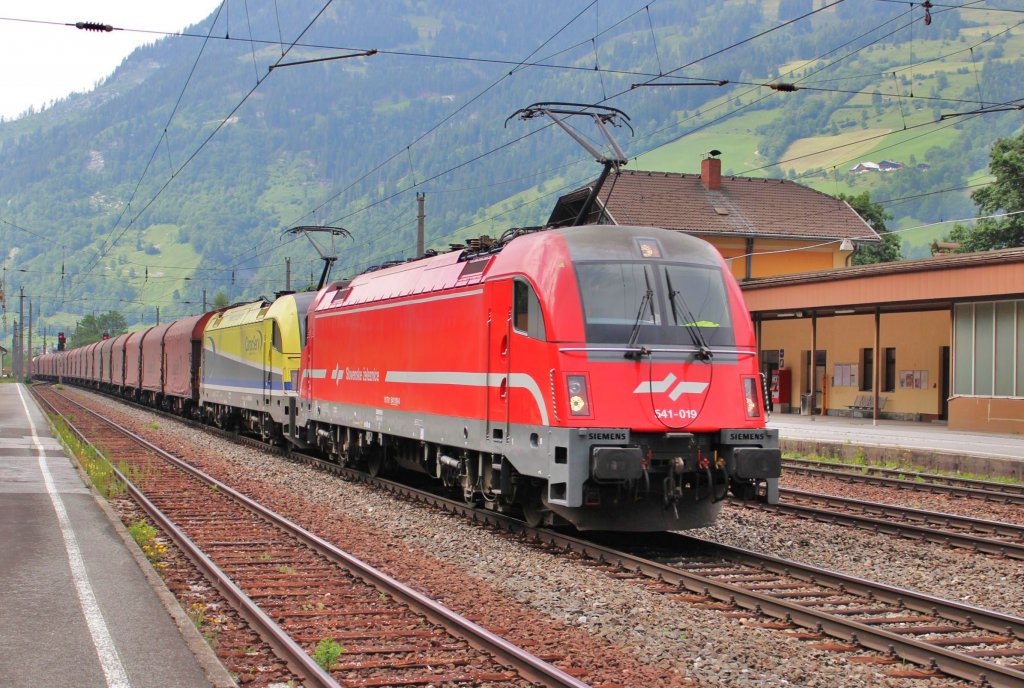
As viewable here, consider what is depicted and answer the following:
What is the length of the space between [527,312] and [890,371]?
26.0 metres

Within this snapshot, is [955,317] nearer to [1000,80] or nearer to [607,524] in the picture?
[607,524]

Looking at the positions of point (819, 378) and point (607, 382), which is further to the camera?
point (819, 378)

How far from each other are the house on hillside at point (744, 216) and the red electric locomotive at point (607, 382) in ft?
111

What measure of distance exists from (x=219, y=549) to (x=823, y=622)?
6.56 meters

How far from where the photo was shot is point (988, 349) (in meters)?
26.1

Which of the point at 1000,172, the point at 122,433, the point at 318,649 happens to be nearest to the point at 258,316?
the point at 122,433

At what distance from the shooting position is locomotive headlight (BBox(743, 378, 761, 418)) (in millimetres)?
11438

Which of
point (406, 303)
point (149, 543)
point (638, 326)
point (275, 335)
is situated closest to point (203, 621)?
point (149, 543)

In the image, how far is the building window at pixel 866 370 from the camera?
3488 centimetres

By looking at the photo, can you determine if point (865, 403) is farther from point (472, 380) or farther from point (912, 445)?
point (472, 380)

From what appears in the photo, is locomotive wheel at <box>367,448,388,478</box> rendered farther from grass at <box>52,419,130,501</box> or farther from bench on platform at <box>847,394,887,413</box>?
bench on platform at <box>847,394,887,413</box>

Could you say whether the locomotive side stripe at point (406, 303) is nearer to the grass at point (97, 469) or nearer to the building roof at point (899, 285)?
the grass at point (97, 469)

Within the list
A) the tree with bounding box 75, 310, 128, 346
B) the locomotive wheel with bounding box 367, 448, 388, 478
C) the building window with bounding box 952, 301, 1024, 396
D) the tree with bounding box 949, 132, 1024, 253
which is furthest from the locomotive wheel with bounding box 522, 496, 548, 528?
the tree with bounding box 75, 310, 128, 346

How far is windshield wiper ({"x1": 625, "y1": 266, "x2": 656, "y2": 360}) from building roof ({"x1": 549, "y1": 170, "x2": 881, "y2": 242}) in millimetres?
34513
